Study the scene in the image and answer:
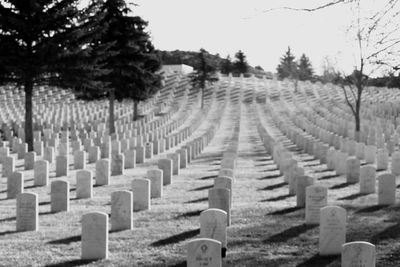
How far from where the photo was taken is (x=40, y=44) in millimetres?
26500

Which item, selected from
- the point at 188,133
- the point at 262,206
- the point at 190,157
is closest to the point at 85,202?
the point at 262,206

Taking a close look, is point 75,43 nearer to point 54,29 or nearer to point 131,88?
point 54,29

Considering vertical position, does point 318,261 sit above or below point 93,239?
below

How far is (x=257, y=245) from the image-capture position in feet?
32.8

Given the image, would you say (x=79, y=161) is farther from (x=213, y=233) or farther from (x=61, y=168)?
(x=213, y=233)

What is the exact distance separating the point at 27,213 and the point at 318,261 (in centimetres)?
506

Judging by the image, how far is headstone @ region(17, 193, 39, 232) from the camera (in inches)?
438

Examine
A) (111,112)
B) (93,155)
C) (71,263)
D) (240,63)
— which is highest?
(240,63)

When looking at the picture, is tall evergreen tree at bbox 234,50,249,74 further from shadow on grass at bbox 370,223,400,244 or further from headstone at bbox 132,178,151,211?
shadow on grass at bbox 370,223,400,244

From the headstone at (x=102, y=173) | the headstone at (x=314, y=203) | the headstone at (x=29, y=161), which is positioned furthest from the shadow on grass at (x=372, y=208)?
the headstone at (x=29, y=161)

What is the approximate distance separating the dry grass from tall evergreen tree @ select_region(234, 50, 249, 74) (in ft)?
317

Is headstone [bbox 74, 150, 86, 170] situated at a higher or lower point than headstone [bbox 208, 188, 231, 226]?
lower

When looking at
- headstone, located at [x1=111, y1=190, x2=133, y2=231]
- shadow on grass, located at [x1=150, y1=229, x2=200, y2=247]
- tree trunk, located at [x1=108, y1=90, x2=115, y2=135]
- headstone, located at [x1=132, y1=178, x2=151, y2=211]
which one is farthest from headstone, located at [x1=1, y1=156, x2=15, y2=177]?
tree trunk, located at [x1=108, y1=90, x2=115, y2=135]

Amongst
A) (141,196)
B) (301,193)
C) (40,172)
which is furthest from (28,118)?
(301,193)
